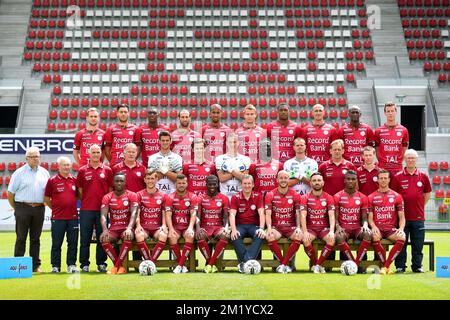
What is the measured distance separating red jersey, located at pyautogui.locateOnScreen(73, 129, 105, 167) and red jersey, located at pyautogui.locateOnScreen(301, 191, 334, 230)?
3.48m

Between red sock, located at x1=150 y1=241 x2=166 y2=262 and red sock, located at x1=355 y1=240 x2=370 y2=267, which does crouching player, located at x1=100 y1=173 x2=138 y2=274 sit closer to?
red sock, located at x1=150 y1=241 x2=166 y2=262

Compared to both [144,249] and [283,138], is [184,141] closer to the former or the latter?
[283,138]

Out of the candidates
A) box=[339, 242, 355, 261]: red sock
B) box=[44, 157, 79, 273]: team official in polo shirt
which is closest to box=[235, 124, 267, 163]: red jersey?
box=[339, 242, 355, 261]: red sock

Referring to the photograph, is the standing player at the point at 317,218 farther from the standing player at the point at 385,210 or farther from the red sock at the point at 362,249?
the standing player at the point at 385,210

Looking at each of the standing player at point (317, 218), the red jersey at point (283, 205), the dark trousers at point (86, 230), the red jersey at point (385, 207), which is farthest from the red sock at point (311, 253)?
the dark trousers at point (86, 230)

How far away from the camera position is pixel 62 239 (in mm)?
10836

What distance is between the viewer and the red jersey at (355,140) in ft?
37.8

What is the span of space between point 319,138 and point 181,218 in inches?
102

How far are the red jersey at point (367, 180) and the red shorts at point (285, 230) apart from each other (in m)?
1.32

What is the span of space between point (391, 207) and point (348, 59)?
21555 millimetres

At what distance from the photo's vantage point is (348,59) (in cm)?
3152

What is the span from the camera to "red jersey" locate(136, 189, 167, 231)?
10836 millimetres

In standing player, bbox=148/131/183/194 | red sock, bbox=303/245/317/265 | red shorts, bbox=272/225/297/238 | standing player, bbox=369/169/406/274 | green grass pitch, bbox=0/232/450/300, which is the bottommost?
green grass pitch, bbox=0/232/450/300

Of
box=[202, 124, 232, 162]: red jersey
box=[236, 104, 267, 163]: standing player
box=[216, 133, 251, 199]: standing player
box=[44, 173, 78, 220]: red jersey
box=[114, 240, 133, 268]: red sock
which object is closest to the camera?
box=[114, 240, 133, 268]: red sock
